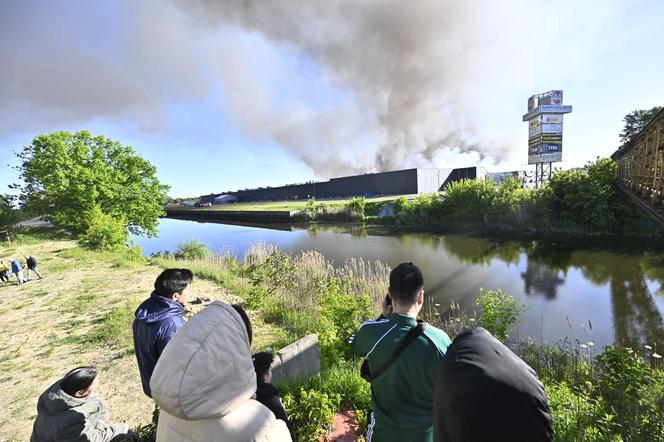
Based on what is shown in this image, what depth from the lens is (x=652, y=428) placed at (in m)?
2.69

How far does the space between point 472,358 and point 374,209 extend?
110ft

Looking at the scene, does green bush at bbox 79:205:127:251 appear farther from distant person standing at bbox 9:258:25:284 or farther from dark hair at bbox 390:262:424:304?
dark hair at bbox 390:262:424:304

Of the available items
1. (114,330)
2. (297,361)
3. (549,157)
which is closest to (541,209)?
(549,157)

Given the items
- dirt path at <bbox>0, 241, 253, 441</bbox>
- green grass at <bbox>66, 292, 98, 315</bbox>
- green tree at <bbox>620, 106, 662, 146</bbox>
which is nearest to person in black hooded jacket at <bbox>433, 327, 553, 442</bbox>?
dirt path at <bbox>0, 241, 253, 441</bbox>

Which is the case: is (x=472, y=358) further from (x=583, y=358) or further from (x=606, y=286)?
(x=606, y=286)

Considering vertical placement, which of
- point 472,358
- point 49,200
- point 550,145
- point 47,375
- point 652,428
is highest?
point 550,145

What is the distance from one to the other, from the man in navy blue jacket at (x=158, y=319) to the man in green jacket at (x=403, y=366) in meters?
1.79

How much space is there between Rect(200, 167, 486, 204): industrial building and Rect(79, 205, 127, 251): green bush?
3816cm

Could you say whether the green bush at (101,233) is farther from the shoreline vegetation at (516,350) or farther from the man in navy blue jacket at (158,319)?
the man in navy blue jacket at (158,319)

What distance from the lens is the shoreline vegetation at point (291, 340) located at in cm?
308

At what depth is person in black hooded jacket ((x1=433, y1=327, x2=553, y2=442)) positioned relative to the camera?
832 millimetres

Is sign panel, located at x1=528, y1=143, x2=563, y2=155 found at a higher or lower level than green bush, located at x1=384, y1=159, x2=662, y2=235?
higher

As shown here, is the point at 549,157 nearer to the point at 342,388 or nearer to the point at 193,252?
the point at 193,252

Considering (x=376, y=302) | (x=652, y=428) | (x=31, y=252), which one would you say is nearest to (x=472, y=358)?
(x=652, y=428)
